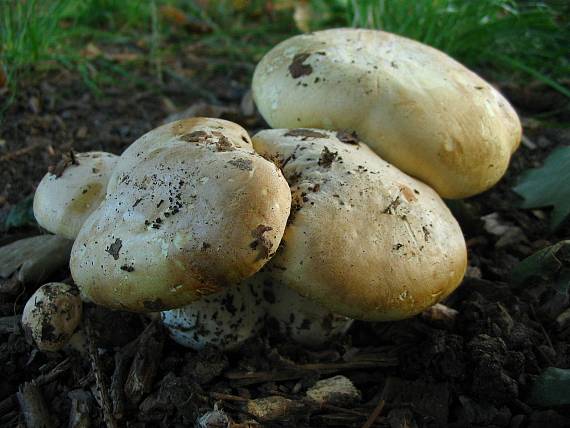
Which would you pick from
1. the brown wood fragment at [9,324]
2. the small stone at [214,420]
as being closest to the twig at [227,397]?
the small stone at [214,420]

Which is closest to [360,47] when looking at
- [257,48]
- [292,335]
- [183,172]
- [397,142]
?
[397,142]

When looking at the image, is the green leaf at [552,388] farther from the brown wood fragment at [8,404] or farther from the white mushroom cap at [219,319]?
the brown wood fragment at [8,404]

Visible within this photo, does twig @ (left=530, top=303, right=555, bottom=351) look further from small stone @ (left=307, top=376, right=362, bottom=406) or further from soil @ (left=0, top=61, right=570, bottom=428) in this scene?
small stone @ (left=307, top=376, right=362, bottom=406)

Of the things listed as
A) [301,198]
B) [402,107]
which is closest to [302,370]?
[301,198]

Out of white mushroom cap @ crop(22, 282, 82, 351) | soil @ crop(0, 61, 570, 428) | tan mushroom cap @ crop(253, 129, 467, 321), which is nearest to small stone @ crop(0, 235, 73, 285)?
soil @ crop(0, 61, 570, 428)

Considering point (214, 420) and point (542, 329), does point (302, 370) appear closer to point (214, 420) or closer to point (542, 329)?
point (214, 420)

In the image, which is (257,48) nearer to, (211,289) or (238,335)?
(238,335)

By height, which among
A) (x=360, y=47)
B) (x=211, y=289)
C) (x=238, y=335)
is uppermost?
(x=360, y=47)
